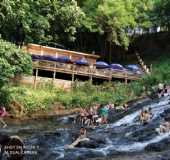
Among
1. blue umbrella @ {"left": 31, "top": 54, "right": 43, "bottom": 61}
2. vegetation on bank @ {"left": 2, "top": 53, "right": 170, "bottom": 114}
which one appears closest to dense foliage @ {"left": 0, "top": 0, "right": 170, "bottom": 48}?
blue umbrella @ {"left": 31, "top": 54, "right": 43, "bottom": 61}

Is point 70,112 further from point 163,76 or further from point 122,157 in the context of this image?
point 122,157

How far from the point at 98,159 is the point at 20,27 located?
68.8 feet

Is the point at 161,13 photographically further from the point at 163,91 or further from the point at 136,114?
the point at 136,114

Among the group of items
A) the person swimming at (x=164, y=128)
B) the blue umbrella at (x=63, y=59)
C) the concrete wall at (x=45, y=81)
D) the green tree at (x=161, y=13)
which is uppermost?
the green tree at (x=161, y=13)

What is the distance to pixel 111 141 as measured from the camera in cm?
2178

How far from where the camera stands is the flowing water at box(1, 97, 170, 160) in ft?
59.2

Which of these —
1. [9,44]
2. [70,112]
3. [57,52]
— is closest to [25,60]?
[9,44]

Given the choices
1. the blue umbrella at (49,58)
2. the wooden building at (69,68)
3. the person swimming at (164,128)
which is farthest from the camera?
the blue umbrella at (49,58)

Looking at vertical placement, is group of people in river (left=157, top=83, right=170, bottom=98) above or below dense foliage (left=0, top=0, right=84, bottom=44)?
below

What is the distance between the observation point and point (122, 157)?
17.5m

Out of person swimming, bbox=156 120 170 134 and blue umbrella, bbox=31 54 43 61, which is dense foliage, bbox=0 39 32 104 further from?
person swimming, bbox=156 120 170 134

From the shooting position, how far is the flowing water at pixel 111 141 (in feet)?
59.2

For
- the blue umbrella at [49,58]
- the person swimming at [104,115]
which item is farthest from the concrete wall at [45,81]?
the person swimming at [104,115]

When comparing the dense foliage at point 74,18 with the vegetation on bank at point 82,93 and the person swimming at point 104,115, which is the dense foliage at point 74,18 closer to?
the vegetation on bank at point 82,93
